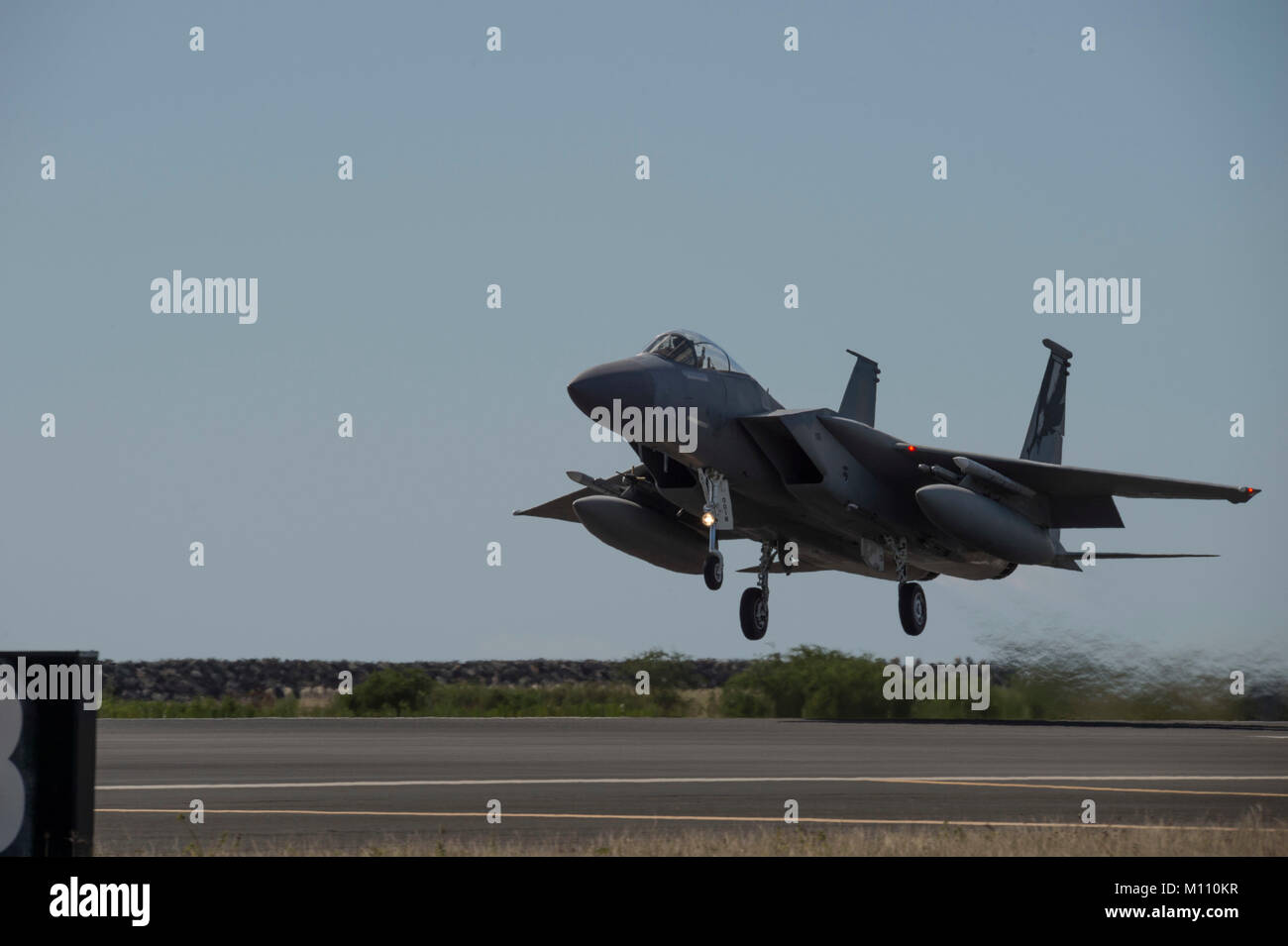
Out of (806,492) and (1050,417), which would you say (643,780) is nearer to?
(806,492)

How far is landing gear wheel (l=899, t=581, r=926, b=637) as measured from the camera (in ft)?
83.1

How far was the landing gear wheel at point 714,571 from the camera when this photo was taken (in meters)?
20.3

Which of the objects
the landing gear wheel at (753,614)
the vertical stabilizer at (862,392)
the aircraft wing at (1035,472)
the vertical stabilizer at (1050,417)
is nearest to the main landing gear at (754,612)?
the landing gear wheel at (753,614)

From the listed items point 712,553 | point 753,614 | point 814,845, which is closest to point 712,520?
point 712,553

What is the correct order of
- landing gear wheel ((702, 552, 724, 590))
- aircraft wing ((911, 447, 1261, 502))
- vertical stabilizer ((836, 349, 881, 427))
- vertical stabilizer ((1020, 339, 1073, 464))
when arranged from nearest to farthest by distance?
landing gear wheel ((702, 552, 724, 590)) → aircraft wing ((911, 447, 1261, 502)) → vertical stabilizer ((836, 349, 881, 427)) → vertical stabilizer ((1020, 339, 1073, 464))

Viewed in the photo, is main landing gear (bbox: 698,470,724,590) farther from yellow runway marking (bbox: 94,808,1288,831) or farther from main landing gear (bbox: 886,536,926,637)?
yellow runway marking (bbox: 94,808,1288,831)

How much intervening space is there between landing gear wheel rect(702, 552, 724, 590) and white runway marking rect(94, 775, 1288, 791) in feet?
15.0

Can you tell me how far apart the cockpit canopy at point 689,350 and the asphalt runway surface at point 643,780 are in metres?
5.47

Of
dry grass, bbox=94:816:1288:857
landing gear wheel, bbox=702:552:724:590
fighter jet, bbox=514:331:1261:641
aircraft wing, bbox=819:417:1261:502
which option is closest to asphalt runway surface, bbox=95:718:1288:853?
dry grass, bbox=94:816:1288:857

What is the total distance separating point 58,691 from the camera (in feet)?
24.3

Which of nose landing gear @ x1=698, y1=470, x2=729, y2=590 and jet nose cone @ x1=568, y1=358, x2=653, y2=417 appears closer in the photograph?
jet nose cone @ x1=568, y1=358, x2=653, y2=417

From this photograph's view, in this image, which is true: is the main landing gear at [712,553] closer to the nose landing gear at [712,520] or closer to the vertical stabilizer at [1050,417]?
the nose landing gear at [712,520]
